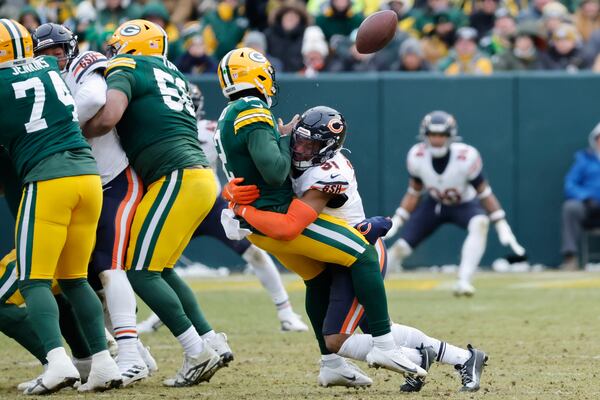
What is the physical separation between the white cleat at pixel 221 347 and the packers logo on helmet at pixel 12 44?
1.62 m

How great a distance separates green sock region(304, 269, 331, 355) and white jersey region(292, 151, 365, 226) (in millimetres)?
305

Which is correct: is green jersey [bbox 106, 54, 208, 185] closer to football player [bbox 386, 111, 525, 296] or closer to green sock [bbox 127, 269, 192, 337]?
green sock [bbox 127, 269, 192, 337]

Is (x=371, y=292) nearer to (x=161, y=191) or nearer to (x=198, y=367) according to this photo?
(x=198, y=367)

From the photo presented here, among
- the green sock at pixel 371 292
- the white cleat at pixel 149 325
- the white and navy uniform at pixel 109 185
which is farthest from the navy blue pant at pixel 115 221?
the white cleat at pixel 149 325

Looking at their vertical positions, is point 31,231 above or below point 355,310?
A: above

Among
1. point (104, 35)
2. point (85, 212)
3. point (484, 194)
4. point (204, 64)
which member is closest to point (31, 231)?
point (85, 212)

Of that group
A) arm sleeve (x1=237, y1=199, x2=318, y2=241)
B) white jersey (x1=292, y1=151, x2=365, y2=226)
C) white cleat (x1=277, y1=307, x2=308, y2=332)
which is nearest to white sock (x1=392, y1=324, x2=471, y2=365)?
white jersey (x1=292, y1=151, x2=365, y2=226)

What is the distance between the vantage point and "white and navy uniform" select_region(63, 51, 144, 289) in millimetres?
6234

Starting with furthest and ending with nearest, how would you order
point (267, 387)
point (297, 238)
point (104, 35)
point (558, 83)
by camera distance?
1. point (558, 83)
2. point (104, 35)
3. point (267, 387)
4. point (297, 238)

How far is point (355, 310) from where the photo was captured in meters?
5.89

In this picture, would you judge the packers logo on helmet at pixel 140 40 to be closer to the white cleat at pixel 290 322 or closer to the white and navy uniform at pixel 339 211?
the white and navy uniform at pixel 339 211

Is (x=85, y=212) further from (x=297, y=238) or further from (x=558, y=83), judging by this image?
(x=558, y=83)

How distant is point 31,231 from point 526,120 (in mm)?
8648

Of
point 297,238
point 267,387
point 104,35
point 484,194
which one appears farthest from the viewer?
point 104,35
